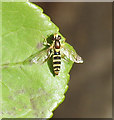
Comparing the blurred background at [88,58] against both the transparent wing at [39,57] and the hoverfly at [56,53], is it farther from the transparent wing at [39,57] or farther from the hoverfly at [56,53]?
the transparent wing at [39,57]

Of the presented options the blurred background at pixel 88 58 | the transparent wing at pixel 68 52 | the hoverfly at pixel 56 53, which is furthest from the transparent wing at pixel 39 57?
the blurred background at pixel 88 58

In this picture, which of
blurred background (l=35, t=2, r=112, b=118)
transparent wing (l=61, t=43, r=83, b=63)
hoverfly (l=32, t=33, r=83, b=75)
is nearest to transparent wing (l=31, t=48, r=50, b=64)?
hoverfly (l=32, t=33, r=83, b=75)

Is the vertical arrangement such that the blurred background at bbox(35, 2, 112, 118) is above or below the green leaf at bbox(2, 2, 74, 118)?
below

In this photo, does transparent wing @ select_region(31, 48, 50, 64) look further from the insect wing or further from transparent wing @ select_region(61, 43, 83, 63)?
transparent wing @ select_region(61, 43, 83, 63)

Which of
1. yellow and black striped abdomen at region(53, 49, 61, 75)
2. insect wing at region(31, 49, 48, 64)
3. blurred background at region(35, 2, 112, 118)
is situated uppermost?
insect wing at region(31, 49, 48, 64)

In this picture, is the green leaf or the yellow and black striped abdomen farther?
the yellow and black striped abdomen

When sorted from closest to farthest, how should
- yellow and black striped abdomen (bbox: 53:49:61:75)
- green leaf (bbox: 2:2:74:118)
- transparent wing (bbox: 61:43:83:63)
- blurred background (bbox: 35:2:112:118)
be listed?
green leaf (bbox: 2:2:74:118)
yellow and black striped abdomen (bbox: 53:49:61:75)
transparent wing (bbox: 61:43:83:63)
blurred background (bbox: 35:2:112:118)

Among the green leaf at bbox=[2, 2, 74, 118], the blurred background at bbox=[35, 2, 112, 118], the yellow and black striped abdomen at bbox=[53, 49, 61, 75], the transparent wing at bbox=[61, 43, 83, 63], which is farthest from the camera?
the blurred background at bbox=[35, 2, 112, 118]
